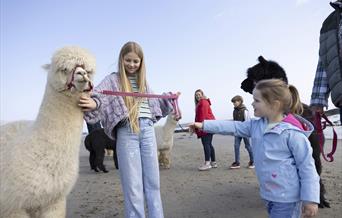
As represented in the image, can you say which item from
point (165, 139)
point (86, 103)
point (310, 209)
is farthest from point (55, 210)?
point (165, 139)

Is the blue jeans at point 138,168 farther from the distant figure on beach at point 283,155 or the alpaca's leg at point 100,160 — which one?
the alpaca's leg at point 100,160

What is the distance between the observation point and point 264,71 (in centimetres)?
416

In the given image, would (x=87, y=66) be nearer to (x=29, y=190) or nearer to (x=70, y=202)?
(x=29, y=190)

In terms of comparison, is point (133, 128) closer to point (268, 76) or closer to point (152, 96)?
point (152, 96)

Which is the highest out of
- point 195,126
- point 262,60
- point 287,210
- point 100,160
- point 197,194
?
point 262,60

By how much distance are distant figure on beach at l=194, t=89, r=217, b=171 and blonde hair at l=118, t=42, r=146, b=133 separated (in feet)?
15.5

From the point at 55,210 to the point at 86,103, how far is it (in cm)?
81

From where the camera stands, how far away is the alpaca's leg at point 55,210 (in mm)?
2688

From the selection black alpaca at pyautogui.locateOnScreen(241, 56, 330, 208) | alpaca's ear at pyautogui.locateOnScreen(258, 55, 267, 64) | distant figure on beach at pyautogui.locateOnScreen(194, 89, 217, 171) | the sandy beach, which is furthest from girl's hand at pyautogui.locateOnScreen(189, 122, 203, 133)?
distant figure on beach at pyautogui.locateOnScreen(194, 89, 217, 171)

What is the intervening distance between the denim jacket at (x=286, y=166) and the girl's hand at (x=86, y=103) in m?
1.25

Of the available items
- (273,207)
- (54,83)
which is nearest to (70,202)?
(54,83)

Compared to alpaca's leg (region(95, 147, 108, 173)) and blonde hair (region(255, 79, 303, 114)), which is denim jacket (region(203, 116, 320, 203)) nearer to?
blonde hair (region(255, 79, 303, 114))

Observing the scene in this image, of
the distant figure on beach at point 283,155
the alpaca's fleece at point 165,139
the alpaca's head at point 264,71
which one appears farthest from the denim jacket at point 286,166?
the alpaca's fleece at point 165,139

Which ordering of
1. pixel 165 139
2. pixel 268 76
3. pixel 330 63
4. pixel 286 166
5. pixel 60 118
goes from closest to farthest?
pixel 286 166 → pixel 60 118 → pixel 330 63 → pixel 268 76 → pixel 165 139
